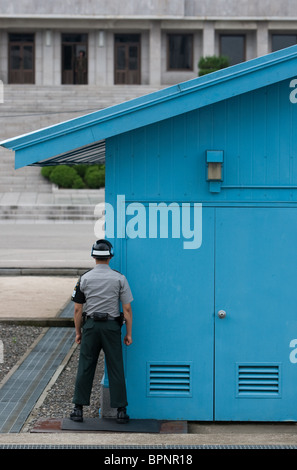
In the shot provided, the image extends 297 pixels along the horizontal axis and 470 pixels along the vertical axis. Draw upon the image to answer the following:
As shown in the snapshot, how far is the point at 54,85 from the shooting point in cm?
5366

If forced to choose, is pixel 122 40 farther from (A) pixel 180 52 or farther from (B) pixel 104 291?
(B) pixel 104 291

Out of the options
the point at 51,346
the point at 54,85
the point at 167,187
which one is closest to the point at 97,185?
the point at 54,85

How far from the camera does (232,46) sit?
56562 mm

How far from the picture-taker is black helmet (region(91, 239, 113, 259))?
735 centimetres

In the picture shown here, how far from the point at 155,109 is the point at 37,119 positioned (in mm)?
40493

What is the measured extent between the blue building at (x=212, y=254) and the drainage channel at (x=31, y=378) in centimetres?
132

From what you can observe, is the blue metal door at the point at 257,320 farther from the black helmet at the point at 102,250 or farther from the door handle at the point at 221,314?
the black helmet at the point at 102,250

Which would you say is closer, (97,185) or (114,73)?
(97,185)

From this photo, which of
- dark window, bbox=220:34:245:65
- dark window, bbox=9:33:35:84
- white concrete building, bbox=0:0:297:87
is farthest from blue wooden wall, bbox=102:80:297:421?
dark window, bbox=9:33:35:84

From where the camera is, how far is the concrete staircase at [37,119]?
33.0 metres

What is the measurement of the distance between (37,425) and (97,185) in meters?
31.0

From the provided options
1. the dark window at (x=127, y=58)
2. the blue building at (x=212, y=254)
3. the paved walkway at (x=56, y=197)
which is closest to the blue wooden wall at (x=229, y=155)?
the blue building at (x=212, y=254)

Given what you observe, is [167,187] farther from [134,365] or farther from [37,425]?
[37,425]

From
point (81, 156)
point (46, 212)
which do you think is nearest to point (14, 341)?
point (81, 156)
